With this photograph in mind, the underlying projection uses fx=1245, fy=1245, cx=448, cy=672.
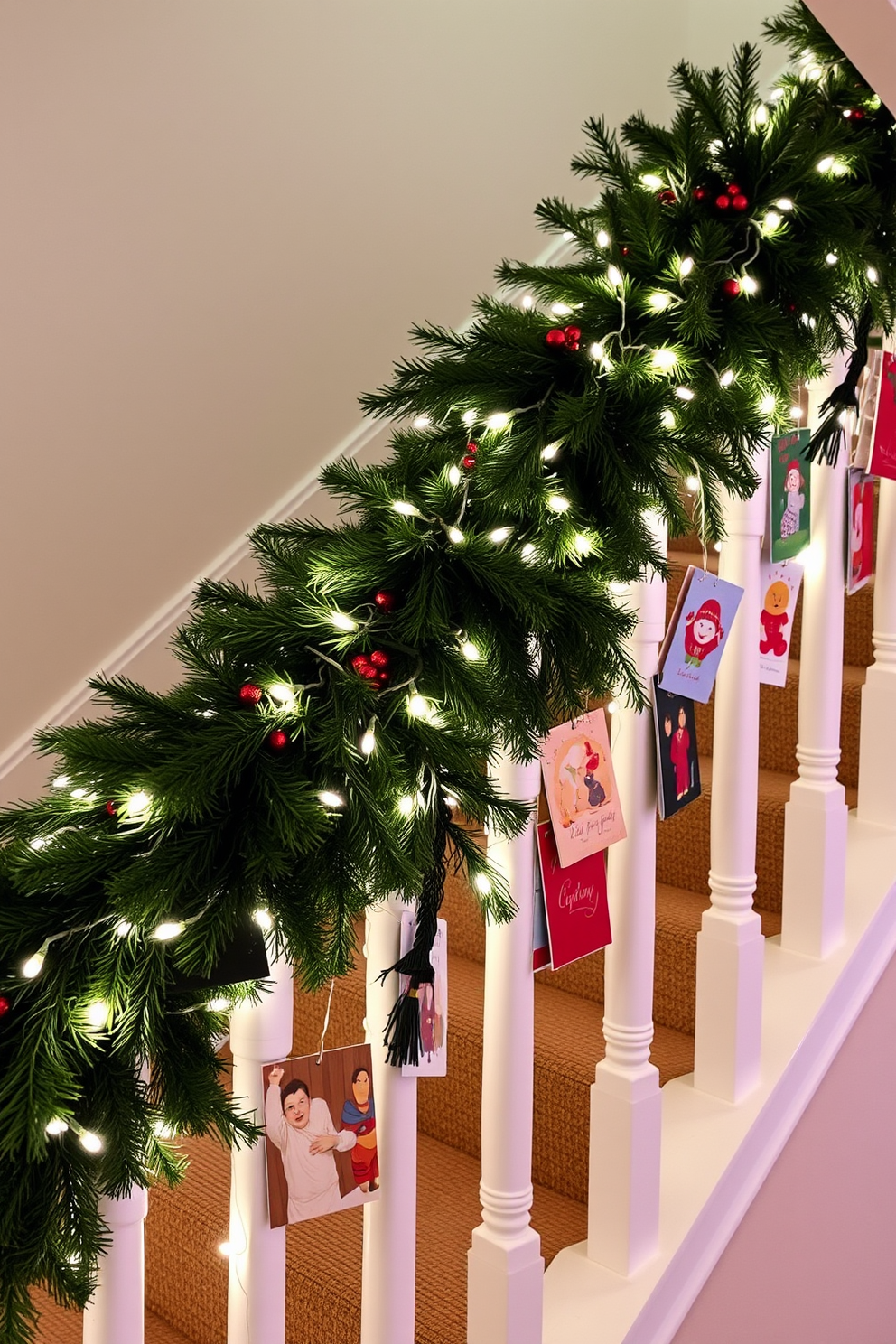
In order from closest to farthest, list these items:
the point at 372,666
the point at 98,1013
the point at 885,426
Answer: the point at 98,1013 < the point at 372,666 < the point at 885,426

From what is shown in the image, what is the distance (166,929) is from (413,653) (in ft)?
0.81

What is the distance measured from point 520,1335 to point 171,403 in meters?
2.07

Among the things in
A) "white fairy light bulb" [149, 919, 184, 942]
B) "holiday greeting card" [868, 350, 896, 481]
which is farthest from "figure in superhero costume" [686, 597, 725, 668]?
"white fairy light bulb" [149, 919, 184, 942]

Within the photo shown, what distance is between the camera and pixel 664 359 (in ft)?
3.43

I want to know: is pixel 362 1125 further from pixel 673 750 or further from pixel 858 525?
pixel 858 525

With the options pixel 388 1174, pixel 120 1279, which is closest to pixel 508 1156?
pixel 388 1174

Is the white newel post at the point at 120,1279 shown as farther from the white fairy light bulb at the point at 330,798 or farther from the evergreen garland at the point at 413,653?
the white fairy light bulb at the point at 330,798

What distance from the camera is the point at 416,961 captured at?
900 millimetres

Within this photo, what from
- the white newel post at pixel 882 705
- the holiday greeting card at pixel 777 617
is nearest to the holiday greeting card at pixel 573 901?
the holiday greeting card at pixel 777 617

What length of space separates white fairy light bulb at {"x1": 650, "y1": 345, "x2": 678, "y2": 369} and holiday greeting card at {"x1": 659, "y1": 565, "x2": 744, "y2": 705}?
194 millimetres

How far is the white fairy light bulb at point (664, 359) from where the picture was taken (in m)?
1.04

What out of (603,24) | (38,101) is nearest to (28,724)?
(38,101)

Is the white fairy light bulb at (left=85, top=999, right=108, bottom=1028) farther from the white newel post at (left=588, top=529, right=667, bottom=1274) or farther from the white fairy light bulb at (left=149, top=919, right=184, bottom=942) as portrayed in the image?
the white newel post at (left=588, top=529, right=667, bottom=1274)

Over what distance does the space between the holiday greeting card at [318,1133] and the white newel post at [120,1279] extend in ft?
0.32
